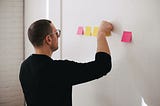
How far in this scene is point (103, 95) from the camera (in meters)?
1.61

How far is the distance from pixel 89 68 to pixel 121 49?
0.29 m

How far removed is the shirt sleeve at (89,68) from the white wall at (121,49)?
188 millimetres

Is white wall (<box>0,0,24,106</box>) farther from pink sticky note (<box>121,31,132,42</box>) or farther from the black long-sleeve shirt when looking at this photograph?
pink sticky note (<box>121,31,132,42</box>)

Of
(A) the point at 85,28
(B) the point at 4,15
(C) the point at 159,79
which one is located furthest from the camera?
(B) the point at 4,15

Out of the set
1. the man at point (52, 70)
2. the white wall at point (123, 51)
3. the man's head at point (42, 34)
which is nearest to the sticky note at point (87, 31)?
the white wall at point (123, 51)

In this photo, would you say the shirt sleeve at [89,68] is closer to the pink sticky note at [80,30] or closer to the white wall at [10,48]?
the pink sticky note at [80,30]

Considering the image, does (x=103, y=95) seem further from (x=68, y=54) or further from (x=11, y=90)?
(x=11, y=90)

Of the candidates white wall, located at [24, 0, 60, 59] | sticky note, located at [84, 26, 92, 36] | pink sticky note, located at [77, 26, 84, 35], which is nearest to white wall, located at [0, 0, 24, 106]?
white wall, located at [24, 0, 60, 59]

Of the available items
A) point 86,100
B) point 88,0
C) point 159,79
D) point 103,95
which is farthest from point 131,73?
point 88,0

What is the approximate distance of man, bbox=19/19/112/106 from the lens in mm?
1321

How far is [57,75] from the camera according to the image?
1.35 meters

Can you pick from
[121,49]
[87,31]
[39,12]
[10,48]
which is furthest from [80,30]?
[10,48]

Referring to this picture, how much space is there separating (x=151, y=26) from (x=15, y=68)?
2.38m

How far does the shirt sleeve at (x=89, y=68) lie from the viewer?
1.31 metres
